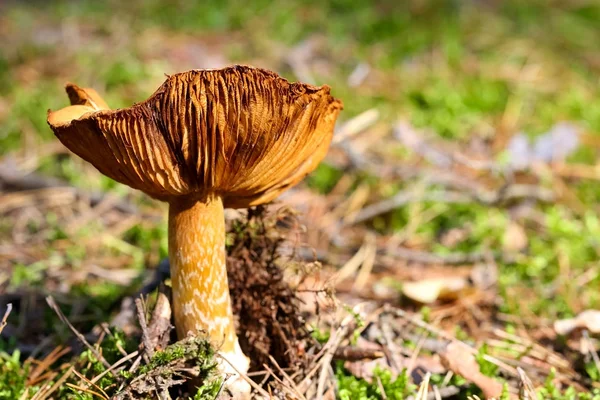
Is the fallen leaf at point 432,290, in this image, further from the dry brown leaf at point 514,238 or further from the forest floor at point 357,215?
the dry brown leaf at point 514,238

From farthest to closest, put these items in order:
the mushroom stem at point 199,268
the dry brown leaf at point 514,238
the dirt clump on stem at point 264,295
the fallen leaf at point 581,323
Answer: the dry brown leaf at point 514,238
the fallen leaf at point 581,323
the dirt clump on stem at point 264,295
the mushroom stem at point 199,268

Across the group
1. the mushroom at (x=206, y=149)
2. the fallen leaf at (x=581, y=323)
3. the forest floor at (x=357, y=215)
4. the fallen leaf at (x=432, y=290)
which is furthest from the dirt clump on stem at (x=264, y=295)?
the fallen leaf at (x=581, y=323)

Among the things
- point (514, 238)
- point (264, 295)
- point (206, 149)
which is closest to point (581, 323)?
point (514, 238)

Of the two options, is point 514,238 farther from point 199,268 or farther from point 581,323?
point 199,268

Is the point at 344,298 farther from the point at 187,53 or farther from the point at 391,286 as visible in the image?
the point at 187,53

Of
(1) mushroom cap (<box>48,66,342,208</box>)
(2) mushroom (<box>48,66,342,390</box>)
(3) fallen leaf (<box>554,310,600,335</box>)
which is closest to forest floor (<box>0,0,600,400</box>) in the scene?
(3) fallen leaf (<box>554,310,600,335</box>)

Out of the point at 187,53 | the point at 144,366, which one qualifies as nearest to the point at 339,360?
the point at 144,366
